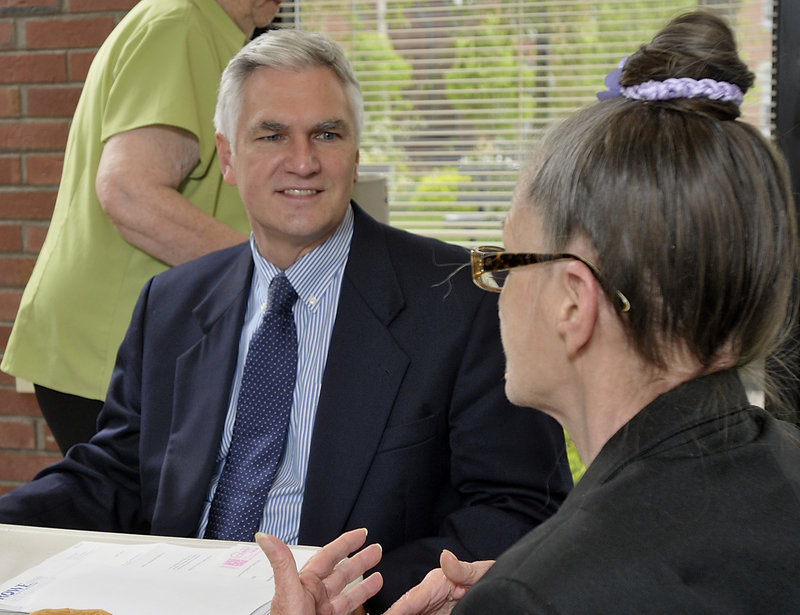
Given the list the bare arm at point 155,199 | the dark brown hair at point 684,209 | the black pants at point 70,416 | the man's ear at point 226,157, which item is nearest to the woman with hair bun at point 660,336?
the dark brown hair at point 684,209

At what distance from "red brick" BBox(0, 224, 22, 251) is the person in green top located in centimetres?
71

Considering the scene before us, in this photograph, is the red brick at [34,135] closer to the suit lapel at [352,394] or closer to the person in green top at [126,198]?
the person in green top at [126,198]

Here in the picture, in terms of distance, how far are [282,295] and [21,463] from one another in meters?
1.78

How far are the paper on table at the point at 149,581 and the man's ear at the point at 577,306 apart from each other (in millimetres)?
474

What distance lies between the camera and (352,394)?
1682 millimetres

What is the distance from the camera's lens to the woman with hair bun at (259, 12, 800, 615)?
2.77 feet

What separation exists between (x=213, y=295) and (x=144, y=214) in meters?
0.42

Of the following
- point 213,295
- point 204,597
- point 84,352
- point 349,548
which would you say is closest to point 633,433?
point 349,548

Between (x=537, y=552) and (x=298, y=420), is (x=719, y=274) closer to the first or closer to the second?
(x=537, y=552)

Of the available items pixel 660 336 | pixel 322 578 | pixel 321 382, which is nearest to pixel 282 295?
pixel 321 382

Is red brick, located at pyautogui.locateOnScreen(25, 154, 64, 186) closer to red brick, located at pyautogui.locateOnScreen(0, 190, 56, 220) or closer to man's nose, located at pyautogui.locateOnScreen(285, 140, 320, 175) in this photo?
red brick, located at pyautogui.locateOnScreen(0, 190, 56, 220)

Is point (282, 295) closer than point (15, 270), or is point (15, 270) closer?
point (282, 295)

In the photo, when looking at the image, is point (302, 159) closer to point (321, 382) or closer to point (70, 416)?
point (321, 382)

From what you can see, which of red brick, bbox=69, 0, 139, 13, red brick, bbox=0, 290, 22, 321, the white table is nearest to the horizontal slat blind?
red brick, bbox=69, 0, 139, 13
